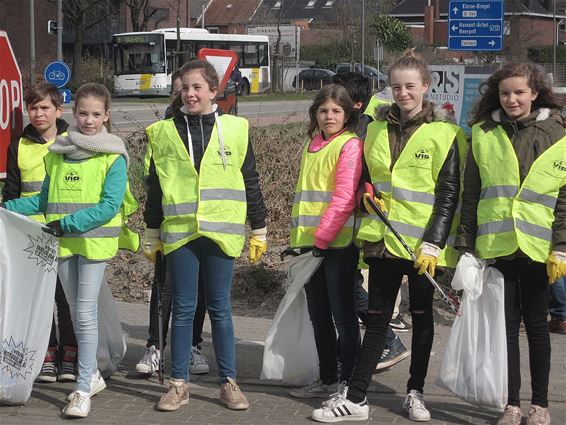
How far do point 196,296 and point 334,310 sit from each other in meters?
0.77

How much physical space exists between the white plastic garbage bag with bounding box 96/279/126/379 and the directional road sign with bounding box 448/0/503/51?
8746mm

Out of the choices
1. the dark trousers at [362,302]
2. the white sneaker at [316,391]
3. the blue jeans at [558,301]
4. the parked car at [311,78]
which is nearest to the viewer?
the white sneaker at [316,391]

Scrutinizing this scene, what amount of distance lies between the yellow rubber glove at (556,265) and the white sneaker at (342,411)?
48.0 inches

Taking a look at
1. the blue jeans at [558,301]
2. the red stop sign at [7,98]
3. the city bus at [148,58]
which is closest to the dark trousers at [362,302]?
the blue jeans at [558,301]

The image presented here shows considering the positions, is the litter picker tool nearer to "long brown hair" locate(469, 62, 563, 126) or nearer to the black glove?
"long brown hair" locate(469, 62, 563, 126)

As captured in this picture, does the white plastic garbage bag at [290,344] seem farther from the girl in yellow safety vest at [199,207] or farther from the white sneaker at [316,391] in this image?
the girl in yellow safety vest at [199,207]

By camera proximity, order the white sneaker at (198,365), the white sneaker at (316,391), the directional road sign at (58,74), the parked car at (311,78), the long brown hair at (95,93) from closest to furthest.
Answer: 1. the long brown hair at (95,93)
2. the white sneaker at (316,391)
3. the white sneaker at (198,365)
4. the directional road sign at (58,74)
5. the parked car at (311,78)

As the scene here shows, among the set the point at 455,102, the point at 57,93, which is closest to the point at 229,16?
the point at 455,102

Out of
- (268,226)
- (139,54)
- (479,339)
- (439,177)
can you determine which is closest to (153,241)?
(439,177)

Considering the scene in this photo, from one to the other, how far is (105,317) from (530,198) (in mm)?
2659

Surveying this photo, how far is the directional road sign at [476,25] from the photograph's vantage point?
537 inches

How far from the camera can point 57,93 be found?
6.29 m

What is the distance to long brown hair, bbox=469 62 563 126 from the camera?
5.19 metres

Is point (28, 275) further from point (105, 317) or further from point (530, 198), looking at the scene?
point (530, 198)
